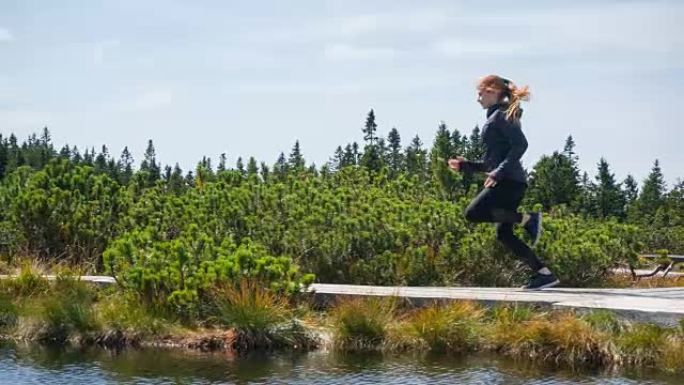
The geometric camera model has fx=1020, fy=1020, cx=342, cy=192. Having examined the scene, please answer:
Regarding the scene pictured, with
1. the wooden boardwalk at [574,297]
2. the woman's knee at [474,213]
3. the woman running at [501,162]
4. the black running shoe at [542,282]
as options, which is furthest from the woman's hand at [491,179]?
the black running shoe at [542,282]

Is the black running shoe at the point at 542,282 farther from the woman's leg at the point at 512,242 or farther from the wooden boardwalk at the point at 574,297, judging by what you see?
the woman's leg at the point at 512,242

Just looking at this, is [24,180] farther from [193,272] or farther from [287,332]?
[287,332]

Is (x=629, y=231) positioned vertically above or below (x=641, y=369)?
above

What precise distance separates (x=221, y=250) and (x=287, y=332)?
1.65m

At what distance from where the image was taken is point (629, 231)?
48.1 feet

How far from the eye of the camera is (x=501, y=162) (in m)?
9.57

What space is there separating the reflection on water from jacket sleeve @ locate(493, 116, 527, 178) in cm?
197

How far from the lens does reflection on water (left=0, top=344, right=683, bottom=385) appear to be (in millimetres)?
7398

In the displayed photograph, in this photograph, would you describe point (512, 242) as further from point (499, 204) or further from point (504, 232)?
point (499, 204)

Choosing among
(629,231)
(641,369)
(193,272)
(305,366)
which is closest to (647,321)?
(641,369)

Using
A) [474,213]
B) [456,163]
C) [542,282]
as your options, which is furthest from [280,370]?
[542,282]

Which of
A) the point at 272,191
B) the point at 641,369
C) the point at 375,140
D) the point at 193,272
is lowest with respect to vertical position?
the point at 641,369

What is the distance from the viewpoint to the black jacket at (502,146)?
9.45m

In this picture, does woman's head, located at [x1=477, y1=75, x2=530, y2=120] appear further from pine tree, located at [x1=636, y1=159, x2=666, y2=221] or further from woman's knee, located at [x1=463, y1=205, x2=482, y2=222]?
pine tree, located at [x1=636, y1=159, x2=666, y2=221]
